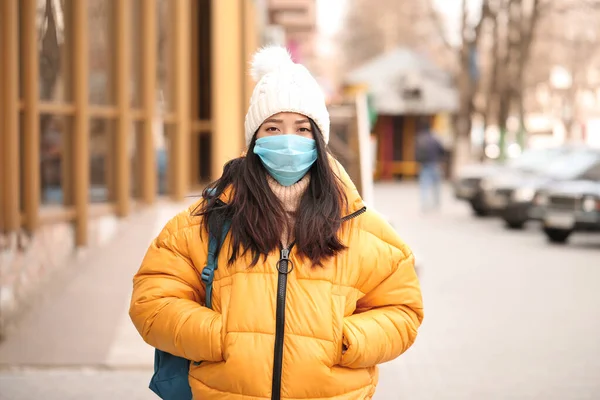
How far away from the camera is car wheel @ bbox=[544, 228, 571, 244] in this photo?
56.1ft

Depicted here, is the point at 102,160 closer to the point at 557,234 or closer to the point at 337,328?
the point at 337,328

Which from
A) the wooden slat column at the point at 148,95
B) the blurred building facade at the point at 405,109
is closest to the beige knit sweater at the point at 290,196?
the wooden slat column at the point at 148,95

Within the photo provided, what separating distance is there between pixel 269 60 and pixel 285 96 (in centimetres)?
27

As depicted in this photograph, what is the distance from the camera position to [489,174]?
2236cm

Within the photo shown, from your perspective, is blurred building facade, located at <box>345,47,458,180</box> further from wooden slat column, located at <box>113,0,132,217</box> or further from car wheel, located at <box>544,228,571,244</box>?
wooden slat column, located at <box>113,0,132,217</box>

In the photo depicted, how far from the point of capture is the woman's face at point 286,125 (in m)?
3.25

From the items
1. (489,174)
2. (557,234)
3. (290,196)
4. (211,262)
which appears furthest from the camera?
(489,174)

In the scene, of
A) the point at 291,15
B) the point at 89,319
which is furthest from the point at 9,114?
the point at 291,15

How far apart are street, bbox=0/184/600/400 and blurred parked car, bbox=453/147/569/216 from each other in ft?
23.2

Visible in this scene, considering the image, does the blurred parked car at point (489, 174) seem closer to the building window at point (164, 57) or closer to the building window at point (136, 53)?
the building window at point (164, 57)

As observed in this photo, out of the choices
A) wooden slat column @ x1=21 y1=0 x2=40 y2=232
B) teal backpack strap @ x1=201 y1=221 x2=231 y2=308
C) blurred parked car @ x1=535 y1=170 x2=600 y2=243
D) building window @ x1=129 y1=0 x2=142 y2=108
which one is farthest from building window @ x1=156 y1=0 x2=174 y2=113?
teal backpack strap @ x1=201 y1=221 x2=231 y2=308

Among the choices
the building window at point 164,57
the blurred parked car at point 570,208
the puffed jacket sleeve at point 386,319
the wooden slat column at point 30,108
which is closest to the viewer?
the puffed jacket sleeve at point 386,319

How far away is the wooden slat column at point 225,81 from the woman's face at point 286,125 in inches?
345

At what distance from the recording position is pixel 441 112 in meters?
44.7
